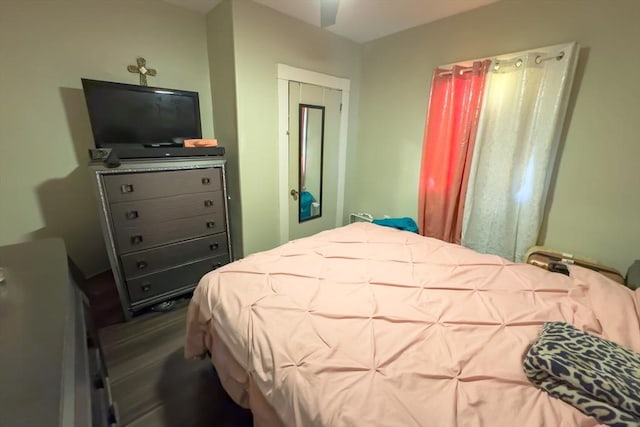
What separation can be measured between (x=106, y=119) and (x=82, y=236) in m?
1.05

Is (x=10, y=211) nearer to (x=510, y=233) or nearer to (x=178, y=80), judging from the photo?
(x=178, y=80)

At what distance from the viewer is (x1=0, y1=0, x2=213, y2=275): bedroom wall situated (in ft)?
5.77

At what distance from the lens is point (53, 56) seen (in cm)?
184

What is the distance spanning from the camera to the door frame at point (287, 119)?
2.44 meters

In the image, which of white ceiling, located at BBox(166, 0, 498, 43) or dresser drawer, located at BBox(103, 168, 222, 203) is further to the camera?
white ceiling, located at BBox(166, 0, 498, 43)

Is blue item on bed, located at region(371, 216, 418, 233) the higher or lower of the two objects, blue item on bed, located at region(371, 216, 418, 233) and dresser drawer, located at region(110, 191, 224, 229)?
the lower

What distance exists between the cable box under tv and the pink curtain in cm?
193

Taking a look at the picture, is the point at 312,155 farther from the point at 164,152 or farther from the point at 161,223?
the point at 161,223

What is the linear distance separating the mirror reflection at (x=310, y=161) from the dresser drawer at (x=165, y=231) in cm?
94

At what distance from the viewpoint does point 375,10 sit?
218 cm

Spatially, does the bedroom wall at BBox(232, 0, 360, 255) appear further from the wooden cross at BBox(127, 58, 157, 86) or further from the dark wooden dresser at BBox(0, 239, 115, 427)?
the dark wooden dresser at BBox(0, 239, 115, 427)

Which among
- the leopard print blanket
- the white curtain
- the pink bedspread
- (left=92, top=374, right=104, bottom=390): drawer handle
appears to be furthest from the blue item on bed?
(left=92, top=374, right=104, bottom=390): drawer handle

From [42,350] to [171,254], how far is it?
5.05 feet

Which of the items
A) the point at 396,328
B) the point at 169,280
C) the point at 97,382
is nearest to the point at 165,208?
the point at 169,280
